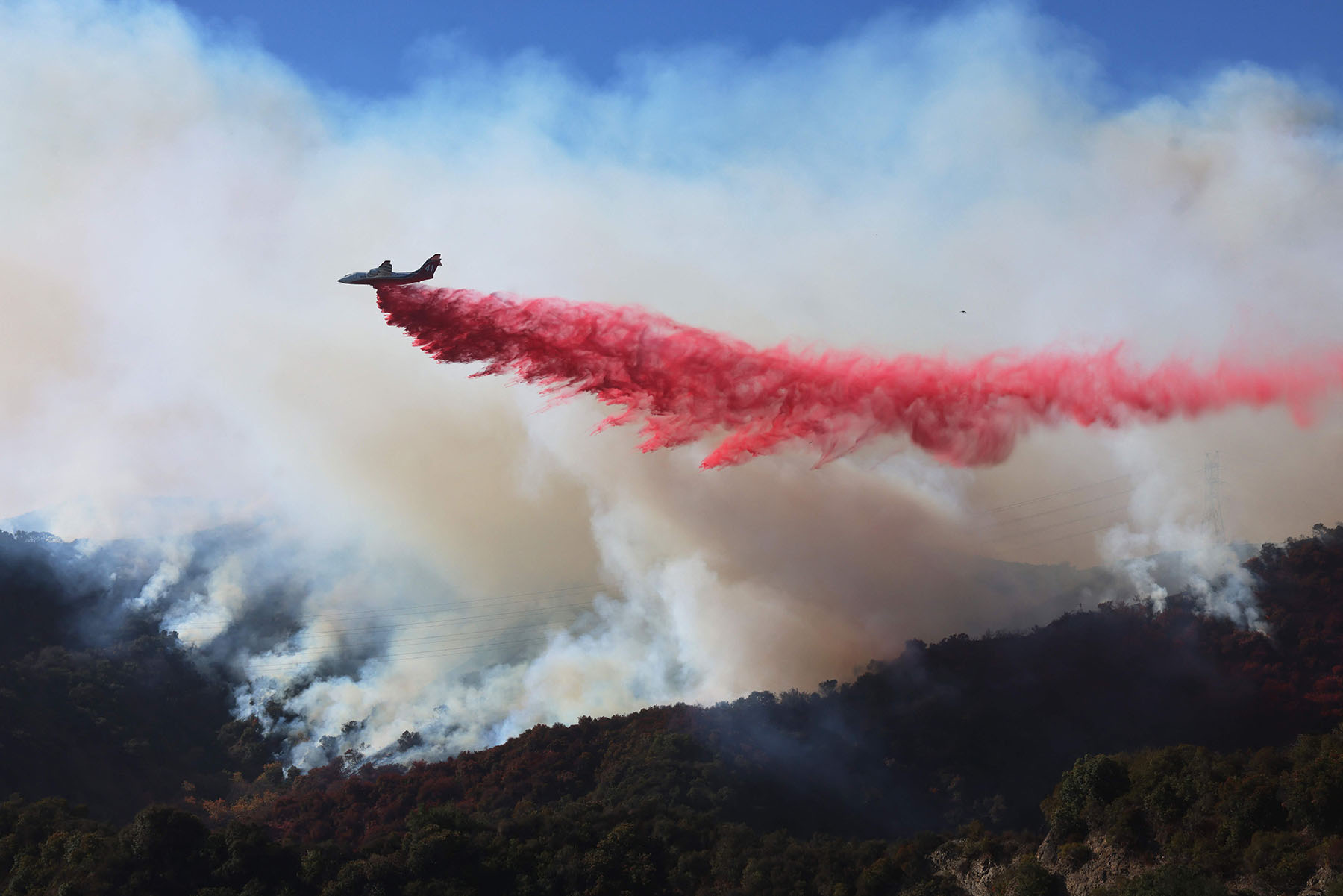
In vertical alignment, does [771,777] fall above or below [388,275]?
below

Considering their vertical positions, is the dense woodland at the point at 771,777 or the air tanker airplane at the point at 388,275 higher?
the air tanker airplane at the point at 388,275

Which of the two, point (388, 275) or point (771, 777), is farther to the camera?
point (771, 777)

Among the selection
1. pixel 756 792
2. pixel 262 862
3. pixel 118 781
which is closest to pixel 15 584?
pixel 118 781

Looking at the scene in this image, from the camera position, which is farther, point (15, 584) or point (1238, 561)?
point (15, 584)

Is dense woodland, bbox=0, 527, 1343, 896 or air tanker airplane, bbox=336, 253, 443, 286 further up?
air tanker airplane, bbox=336, 253, 443, 286

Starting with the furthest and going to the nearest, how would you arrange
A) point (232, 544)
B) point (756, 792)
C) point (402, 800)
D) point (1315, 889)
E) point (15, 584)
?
1. point (232, 544)
2. point (15, 584)
3. point (402, 800)
4. point (756, 792)
5. point (1315, 889)

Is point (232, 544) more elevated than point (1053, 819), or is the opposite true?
point (232, 544)

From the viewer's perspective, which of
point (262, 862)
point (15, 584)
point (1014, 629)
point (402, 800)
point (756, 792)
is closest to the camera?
point (262, 862)

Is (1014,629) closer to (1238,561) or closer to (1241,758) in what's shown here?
(1238,561)
